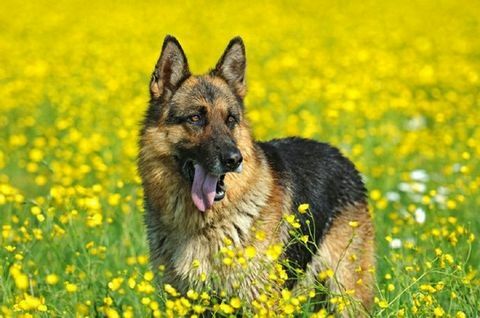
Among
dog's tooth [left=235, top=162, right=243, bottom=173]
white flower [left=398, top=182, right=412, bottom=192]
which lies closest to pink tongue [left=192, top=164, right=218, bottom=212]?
dog's tooth [left=235, top=162, right=243, bottom=173]

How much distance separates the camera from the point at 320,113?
11.0 meters

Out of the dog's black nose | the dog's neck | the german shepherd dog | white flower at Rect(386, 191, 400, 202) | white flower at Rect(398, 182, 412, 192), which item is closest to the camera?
the dog's black nose

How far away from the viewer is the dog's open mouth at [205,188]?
5.00 m

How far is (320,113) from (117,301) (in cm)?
598

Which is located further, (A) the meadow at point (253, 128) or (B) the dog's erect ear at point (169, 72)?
(B) the dog's erect ear at point (169, 72)

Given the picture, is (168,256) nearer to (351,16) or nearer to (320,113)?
(320,113)

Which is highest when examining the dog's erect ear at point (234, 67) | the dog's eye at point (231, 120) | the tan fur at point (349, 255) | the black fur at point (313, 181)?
the dog's erect ear at point (234, 67)

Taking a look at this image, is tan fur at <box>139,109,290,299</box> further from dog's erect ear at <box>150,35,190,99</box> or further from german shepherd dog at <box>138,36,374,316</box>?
dog's erect ear at <box>150,35,190,99</box>

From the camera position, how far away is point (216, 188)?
5.02 m

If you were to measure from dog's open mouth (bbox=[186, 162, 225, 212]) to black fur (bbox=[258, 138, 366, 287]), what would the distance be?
49 cm

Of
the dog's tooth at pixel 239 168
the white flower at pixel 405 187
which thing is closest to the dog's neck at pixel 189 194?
the dog's tooth at pixel 239 168

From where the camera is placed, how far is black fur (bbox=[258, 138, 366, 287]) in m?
5.40

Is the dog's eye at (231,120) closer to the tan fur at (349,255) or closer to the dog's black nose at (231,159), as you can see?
the dog's black nose at (231,159)

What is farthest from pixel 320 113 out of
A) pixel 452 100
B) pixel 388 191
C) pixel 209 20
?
pixel 209 20
